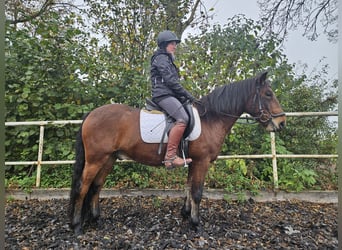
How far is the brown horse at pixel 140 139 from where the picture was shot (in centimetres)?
327

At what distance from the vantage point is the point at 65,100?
5609 mm

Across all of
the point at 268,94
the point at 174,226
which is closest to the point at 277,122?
the point at 268,94

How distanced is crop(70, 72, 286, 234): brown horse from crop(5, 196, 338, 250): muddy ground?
0.30 metres

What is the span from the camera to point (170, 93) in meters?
3.27

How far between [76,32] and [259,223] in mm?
5100

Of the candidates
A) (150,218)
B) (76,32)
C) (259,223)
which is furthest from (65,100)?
(259,223)

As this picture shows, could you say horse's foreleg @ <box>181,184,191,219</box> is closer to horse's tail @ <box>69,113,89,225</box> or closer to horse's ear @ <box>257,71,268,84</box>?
horse's tail @ <box>69,113,89,225</box>

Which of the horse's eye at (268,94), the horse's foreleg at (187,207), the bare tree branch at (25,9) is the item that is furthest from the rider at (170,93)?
the bare tree branch at (25,9)

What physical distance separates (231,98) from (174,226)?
1970mm

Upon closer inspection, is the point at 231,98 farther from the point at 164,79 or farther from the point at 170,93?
the point at 164,79

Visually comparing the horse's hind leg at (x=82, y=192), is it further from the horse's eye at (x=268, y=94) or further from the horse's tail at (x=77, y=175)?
the horse's eye at (x=268, y=94)

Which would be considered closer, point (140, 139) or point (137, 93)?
point (140, 139)

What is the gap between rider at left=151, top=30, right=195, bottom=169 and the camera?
3.12 meters

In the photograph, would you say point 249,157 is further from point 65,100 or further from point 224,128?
point 65,100
